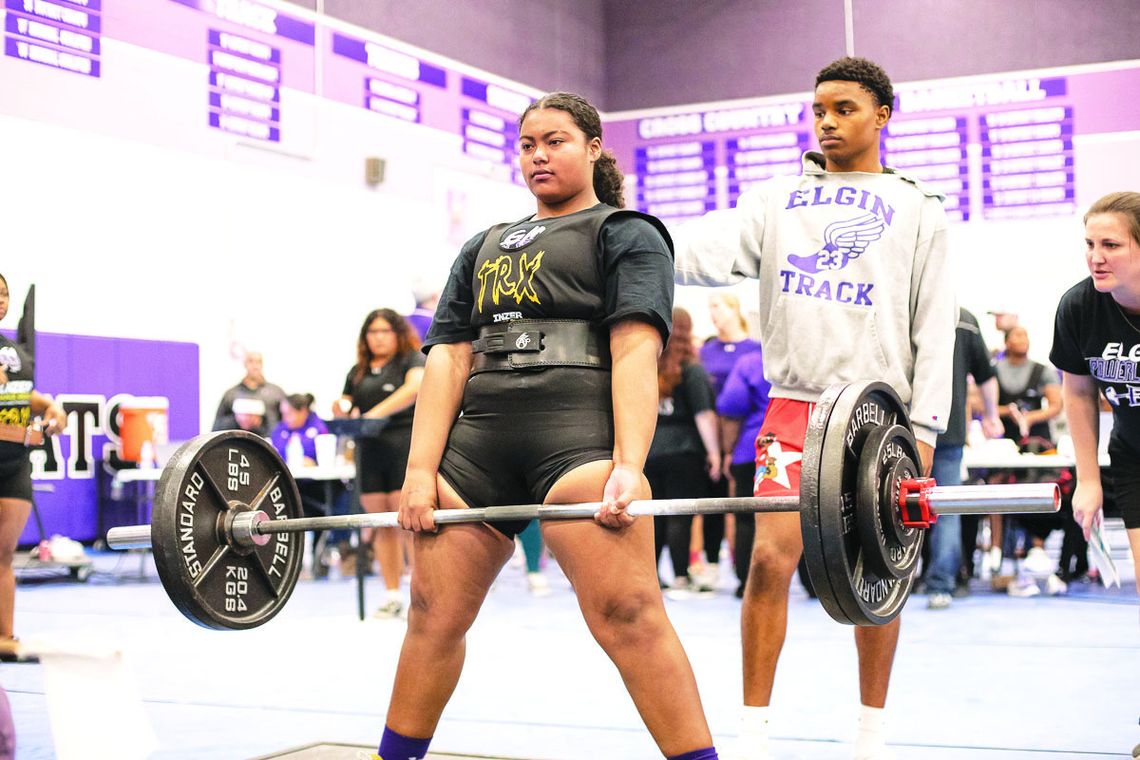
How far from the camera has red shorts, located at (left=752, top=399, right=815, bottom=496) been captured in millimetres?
2787

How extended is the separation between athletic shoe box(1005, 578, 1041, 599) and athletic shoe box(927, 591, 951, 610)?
25.0 inches

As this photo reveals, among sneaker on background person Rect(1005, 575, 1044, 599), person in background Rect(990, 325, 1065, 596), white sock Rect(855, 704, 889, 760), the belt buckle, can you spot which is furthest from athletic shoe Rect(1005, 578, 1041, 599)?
the belt buckle

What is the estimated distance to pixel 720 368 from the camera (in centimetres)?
679

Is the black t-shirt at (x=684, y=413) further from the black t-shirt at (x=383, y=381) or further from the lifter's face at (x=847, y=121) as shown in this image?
the lifter's face at (x=847, y=121)

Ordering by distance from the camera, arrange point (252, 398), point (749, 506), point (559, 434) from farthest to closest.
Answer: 1. point (252, 398)
2. point (559, 434)
3. point (749, 506)

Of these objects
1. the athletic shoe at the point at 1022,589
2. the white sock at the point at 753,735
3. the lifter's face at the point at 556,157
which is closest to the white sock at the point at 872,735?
the white sock at the point at 753,735

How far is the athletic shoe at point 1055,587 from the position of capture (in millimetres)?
6336

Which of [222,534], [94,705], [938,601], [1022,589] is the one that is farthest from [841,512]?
[1022,589]

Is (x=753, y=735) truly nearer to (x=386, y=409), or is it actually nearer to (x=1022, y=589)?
(x=386, y=409)

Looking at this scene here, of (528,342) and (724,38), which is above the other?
(724,38)

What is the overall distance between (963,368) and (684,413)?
134cm

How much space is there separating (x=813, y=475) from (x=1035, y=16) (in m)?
8.23

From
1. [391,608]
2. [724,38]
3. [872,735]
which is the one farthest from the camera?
[724,38]

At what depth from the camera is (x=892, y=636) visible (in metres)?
2.80
